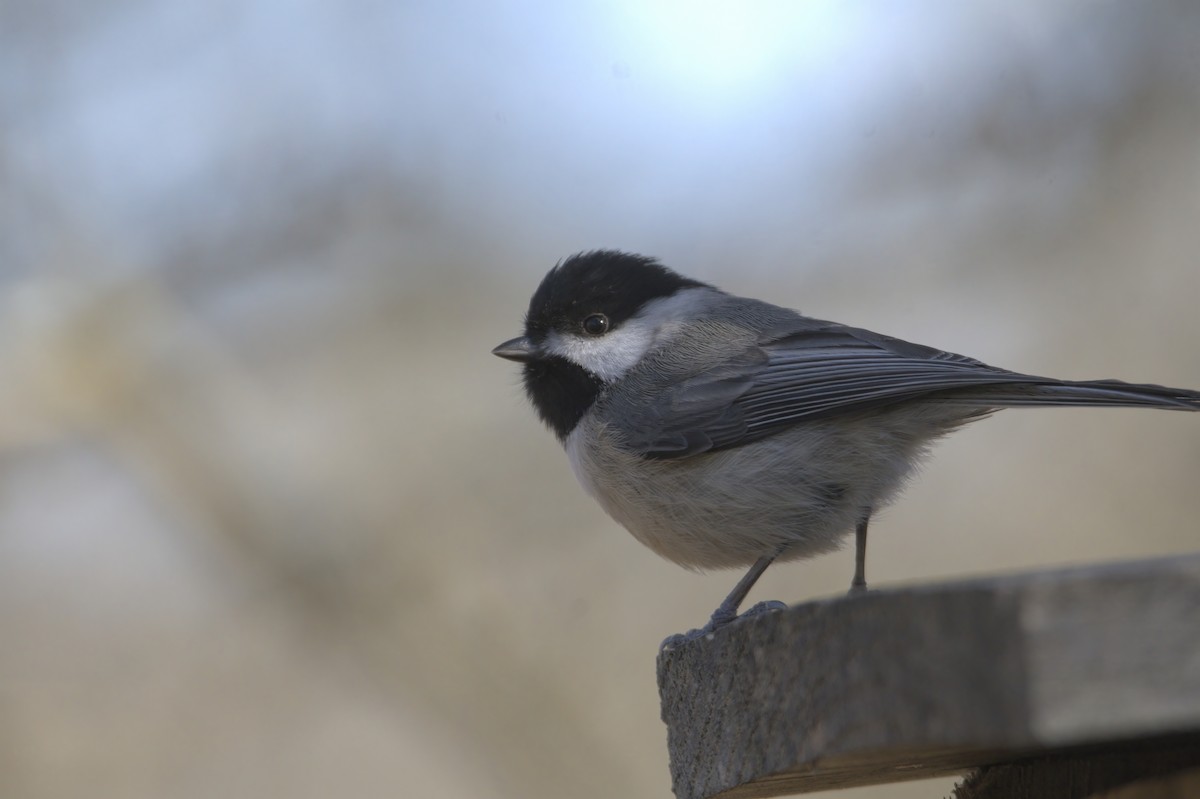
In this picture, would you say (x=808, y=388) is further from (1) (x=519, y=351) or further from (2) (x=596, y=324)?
(1) (x=519, y=351)

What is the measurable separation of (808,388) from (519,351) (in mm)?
839

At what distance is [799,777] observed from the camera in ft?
5.26

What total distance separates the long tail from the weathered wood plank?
42.6 inches

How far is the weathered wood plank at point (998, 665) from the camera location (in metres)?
1.08

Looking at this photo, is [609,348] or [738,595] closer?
[738,595]

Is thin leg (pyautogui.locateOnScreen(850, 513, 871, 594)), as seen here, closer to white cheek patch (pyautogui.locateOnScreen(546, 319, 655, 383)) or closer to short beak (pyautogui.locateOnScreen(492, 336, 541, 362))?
white cheek patch (pyautogui.locateOnScreen(546, 319, 655, 383))

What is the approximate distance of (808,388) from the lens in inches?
106

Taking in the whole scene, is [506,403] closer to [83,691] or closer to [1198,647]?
[83,691]

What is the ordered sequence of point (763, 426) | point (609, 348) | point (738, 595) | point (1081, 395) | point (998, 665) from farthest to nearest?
point (609, 348)
point (763, 426)
point (738, 595)
point (1081, 395)
point (998, 665)

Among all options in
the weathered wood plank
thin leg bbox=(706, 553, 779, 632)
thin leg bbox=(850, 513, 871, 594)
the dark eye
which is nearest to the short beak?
the dark eye

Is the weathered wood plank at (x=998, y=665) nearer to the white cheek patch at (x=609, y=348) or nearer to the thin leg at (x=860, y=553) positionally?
the thin leg at (x=860, y=553)

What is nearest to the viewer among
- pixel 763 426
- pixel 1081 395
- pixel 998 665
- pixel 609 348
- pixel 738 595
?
pixel 998 665

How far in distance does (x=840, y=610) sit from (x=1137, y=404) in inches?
47.1

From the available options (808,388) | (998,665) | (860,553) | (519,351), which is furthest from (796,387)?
(998,665)
